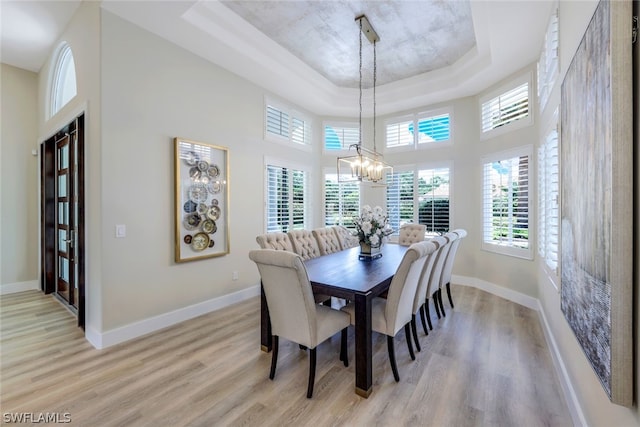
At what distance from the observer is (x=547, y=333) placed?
2.93m

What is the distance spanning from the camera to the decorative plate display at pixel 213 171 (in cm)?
378

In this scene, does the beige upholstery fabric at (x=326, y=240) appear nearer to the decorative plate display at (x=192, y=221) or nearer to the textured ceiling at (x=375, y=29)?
the decorative plate display at (x=192, y=221)

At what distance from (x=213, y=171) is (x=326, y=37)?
94.7 inches

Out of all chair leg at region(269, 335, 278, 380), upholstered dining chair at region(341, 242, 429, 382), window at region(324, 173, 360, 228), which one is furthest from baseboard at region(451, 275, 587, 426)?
window at region(324, 173, 360, 228)

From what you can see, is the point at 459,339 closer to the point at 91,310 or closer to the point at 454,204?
the point at 454,204

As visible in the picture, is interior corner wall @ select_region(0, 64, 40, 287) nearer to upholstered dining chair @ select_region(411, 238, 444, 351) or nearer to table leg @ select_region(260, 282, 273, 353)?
table leg @ select_region(260, 282, 273, 353)

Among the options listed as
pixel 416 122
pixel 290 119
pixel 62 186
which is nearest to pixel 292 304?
pixel 290 119

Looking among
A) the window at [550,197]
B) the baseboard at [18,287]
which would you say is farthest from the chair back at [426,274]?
the baseboard at [18,287]

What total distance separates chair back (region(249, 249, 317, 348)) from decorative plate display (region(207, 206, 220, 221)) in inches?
74.1

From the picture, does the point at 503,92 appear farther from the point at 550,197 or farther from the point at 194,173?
the point at 194,173

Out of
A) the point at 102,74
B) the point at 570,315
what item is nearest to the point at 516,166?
the point at 570,315

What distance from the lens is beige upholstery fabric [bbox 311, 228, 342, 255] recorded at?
3900 millimetres

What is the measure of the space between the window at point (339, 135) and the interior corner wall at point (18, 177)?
518cm

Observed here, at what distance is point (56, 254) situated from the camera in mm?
4328
